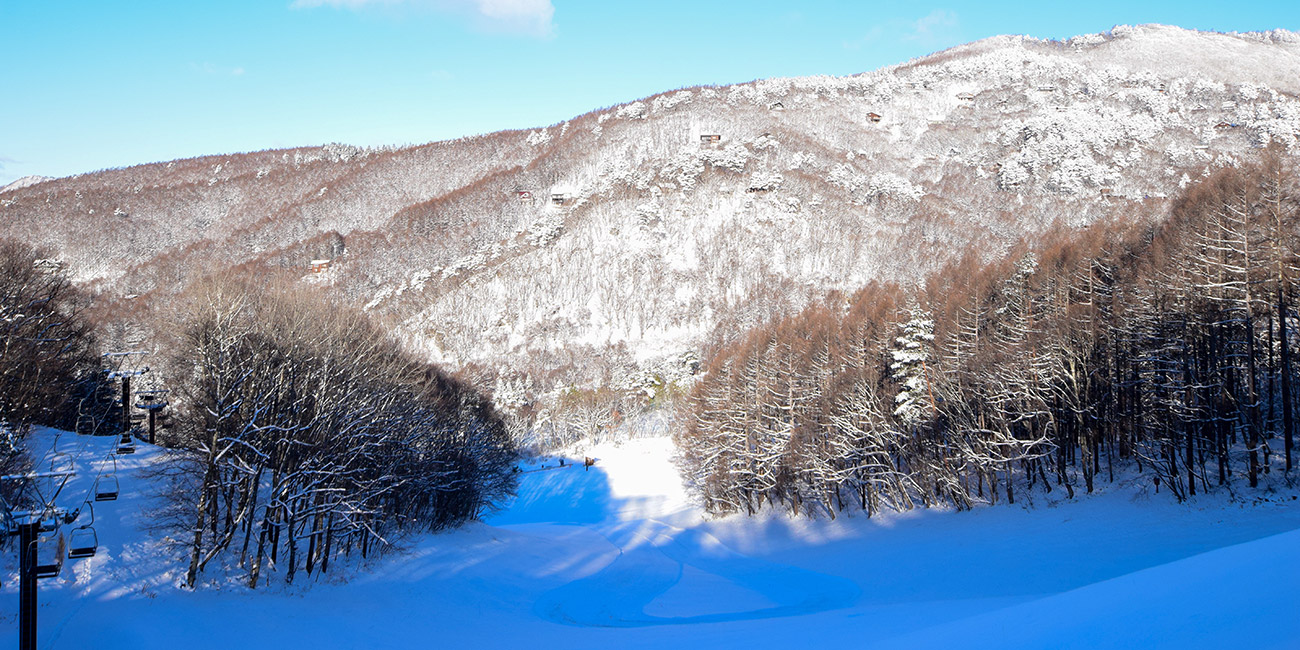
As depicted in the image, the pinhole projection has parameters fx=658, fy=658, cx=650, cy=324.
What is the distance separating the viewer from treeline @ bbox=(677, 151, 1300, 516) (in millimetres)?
22547

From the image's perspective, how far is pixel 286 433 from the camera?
20766 millimetres

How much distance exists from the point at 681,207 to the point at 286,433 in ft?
392

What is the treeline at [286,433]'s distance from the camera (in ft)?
62.8

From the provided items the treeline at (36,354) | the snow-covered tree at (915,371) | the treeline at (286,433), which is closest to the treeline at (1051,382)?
the snow-covered tree at (915,371)

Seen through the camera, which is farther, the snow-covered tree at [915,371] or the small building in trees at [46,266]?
the snow-covered tree at [915,371]

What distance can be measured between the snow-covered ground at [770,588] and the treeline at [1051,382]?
2.31 metres

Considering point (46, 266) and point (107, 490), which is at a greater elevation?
point (46, 266)

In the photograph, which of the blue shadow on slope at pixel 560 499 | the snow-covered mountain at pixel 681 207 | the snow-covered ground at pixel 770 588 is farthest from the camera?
the snow-covered mountain at pixel 681 207

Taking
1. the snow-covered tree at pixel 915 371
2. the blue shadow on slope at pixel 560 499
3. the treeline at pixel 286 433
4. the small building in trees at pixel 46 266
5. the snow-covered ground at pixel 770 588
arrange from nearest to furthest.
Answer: the snow-covered ground at pixel 770 588, the treeline at pixel 286 433, the small building in trees at pixel 46 266, the snow-covered tree at pixel 915 371, the blue shadow on slope at pixel 560 499

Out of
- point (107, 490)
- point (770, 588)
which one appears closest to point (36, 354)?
point (107, 490)

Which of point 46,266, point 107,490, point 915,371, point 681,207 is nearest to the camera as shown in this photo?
point 107,490

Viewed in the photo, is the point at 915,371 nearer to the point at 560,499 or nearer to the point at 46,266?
the point at 560,499

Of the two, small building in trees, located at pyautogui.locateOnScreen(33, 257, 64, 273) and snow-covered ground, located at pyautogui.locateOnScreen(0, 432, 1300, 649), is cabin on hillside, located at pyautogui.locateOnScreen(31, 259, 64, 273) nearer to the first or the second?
small building in trees, located at pyautogui.locateOnScreen(33, 257, 64, 273)

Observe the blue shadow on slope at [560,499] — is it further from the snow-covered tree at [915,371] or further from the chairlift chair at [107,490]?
the chairlift chair at [107,490]
